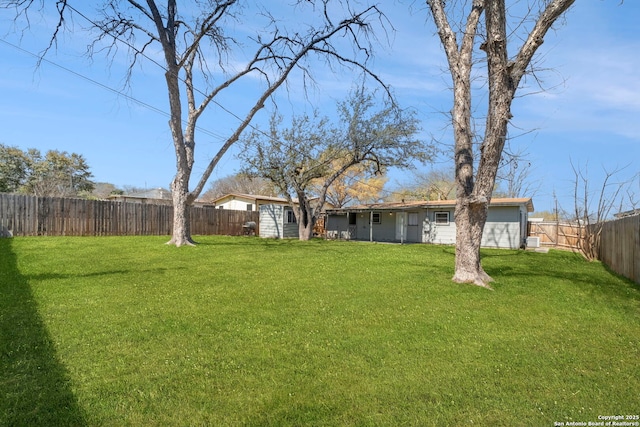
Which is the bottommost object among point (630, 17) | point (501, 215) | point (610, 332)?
point (610, 332)

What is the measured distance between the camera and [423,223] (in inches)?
847

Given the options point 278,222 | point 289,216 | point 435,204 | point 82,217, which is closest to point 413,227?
point 435,204

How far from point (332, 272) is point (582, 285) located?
521 cm

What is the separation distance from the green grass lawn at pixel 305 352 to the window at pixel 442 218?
1364cm

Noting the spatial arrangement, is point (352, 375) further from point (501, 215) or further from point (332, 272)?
point (501, 215)

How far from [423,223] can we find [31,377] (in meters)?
20.5

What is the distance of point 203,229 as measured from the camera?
68.9 ft

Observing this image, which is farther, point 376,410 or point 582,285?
point 582,285

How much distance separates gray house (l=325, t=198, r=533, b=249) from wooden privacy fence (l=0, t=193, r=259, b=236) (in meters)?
9.64

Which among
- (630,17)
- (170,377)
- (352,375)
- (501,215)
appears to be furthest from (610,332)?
(501,215)

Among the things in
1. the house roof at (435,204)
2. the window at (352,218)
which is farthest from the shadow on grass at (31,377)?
the window at (352,218)

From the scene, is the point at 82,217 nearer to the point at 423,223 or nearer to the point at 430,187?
the point at 423,223

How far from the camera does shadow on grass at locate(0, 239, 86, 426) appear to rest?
224 centimetres

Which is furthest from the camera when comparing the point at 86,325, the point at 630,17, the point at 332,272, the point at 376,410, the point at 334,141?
the point at 334,141
